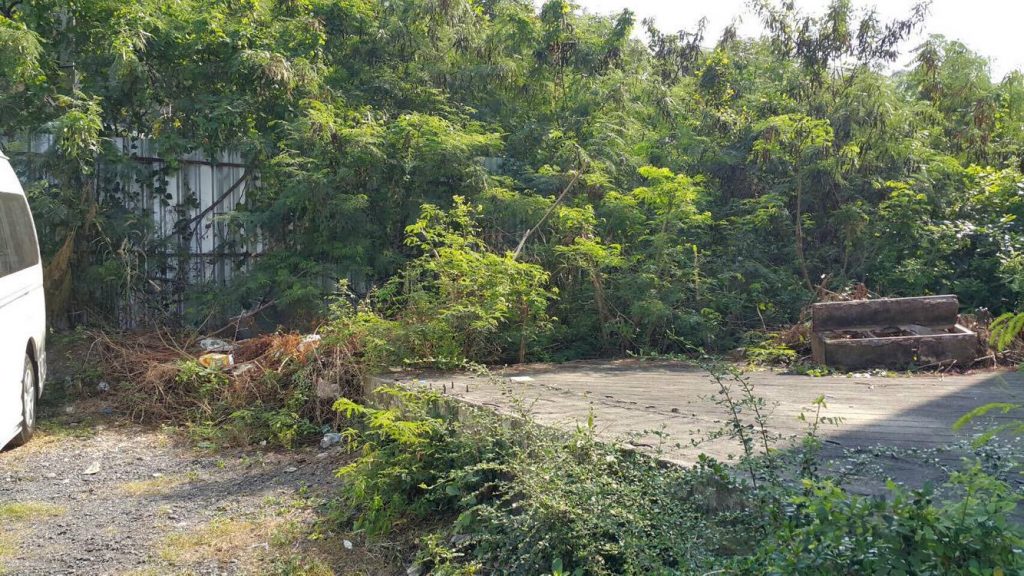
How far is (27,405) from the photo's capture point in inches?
265

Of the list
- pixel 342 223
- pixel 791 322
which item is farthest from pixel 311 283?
pixel 791 322

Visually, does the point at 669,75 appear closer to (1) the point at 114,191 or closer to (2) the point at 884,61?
(2) the point at 884,61

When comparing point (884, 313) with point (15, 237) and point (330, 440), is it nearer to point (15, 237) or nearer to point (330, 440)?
point (330, 440)

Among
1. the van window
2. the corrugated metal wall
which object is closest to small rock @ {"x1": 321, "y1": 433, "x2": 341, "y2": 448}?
the van window

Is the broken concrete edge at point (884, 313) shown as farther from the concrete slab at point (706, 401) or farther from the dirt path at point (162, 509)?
the dirt path at point (162, 509)

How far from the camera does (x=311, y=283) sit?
9031 millimetres

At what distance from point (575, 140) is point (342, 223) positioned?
298 centimetres

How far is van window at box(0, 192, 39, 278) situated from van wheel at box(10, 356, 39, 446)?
0.80 metres

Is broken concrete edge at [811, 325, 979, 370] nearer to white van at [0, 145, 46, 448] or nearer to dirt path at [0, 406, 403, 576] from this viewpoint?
dirt path at [0, 406, 403, 576]

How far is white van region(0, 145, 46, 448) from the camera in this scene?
19.7ft

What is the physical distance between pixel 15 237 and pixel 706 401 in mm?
5418

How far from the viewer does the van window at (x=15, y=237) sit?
632 centimetres

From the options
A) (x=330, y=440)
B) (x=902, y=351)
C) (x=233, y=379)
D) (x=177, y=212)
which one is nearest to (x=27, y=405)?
(x=233, y=379)

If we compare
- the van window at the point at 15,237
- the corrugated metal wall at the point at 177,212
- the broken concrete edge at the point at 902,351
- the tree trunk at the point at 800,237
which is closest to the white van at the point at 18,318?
the van window at the point at 15,237
